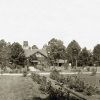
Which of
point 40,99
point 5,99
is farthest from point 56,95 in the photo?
point 5,99

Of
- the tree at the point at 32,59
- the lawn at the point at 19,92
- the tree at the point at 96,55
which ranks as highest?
the tree at the point at 96,55

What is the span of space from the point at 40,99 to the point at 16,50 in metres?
48.1

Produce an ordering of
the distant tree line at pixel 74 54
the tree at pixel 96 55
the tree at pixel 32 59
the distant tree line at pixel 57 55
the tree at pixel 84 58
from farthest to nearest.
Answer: the tree at pixel 96 55 < the distant tree line at pixel 74 54 < the tree at pixel 84 58 < the tree at pixel 32 59 < the distant tree line at pixel 57 55

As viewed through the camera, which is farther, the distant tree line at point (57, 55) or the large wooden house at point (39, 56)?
the large wooden house at point (39, 56)

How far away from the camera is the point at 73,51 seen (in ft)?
281

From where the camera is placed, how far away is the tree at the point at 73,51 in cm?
8082

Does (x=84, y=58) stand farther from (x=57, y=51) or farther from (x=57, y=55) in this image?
(x=57, y=51)

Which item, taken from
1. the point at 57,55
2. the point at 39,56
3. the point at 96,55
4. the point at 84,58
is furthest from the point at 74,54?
the point at 39,56

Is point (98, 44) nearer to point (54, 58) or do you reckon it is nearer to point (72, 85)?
point (54, 58)

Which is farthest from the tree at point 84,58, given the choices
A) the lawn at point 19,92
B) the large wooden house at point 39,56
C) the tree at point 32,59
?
the lawn at point 19,92

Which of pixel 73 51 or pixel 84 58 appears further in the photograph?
pixel 73 51

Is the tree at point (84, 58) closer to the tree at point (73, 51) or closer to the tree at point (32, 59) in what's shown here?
the tree at point (73, 51)

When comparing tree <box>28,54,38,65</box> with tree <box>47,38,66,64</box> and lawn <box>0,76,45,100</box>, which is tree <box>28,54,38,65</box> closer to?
tree <box>47,38,66,64</box>

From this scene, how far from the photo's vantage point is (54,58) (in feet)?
267
